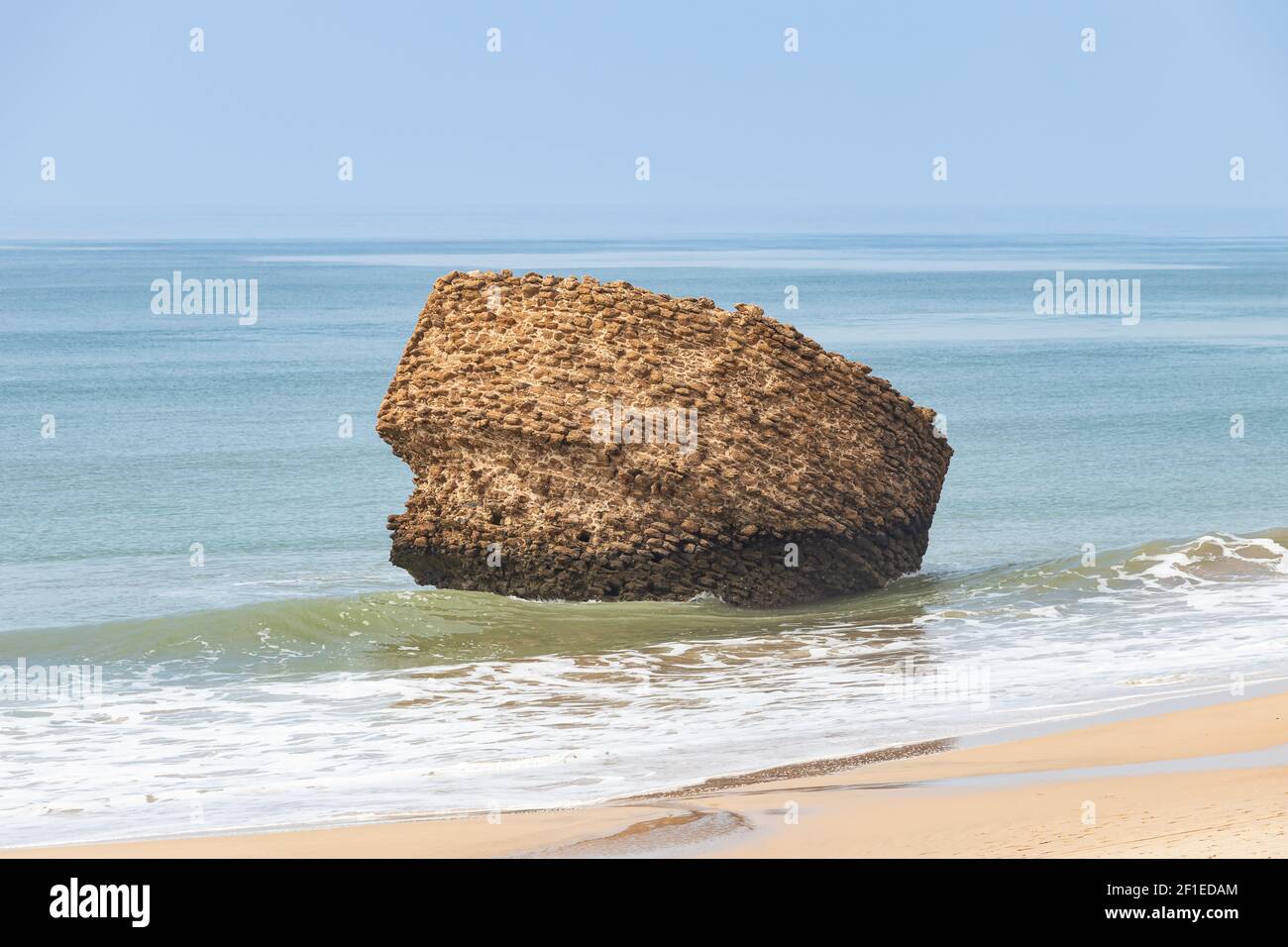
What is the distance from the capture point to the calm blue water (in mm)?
11906

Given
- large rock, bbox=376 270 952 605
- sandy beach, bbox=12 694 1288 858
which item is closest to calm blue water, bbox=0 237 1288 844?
large rock, bbox=376 270 952 605

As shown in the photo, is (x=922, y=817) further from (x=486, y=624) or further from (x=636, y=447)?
(x=486, y=624)

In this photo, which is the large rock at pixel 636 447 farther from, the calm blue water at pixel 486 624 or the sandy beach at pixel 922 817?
the sandy beach at pixel 922 817

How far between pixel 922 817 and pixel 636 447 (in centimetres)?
707

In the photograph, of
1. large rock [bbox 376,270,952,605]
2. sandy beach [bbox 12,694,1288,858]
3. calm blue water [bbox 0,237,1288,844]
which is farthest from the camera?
large rock [bbox 376,270,952,605]

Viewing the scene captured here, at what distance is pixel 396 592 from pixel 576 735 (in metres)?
6.01

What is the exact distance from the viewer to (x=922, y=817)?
372 inches

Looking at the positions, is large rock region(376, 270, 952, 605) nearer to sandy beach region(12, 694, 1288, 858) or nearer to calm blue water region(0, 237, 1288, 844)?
calm blue water region(0, 237, 1288, 844)

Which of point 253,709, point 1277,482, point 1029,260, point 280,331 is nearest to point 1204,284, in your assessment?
point 1029,260

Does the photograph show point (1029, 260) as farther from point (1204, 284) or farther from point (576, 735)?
point (576, 735)

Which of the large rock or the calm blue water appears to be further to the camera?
the large rock

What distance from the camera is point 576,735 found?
12.7 m

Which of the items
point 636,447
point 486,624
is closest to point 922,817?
point 636,447

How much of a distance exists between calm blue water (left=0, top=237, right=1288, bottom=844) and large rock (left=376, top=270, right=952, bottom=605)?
51cm
